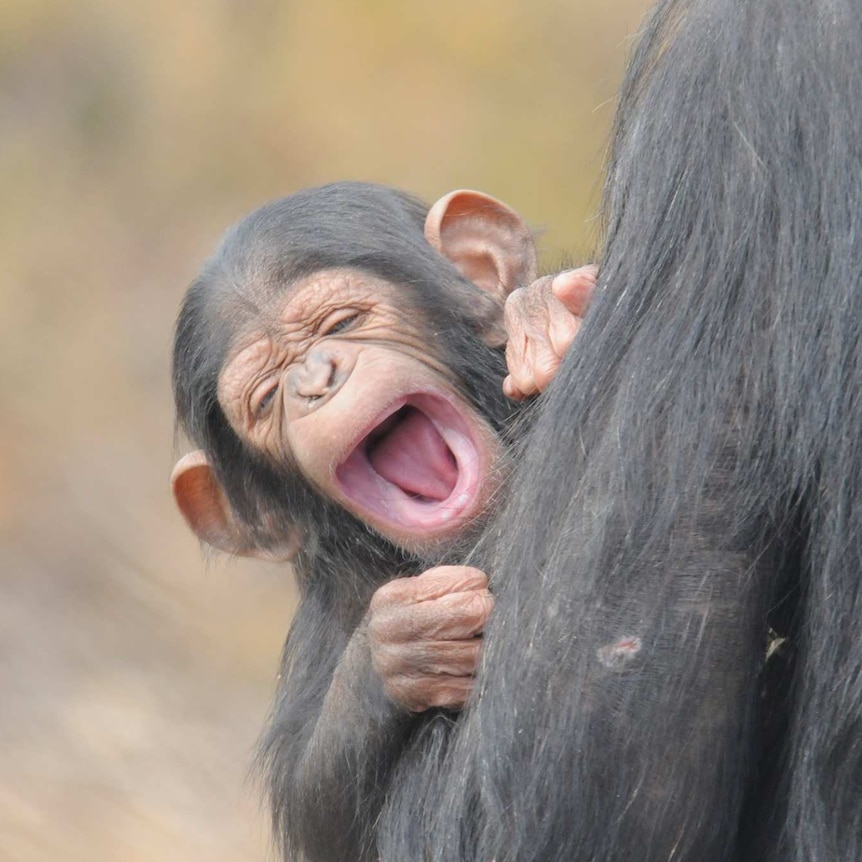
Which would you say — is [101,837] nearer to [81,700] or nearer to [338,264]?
[81,700]

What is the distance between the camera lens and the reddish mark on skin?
2.75 metres

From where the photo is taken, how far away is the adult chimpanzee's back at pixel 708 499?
2.68 metres

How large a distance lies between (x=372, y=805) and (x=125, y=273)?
788 centimetres

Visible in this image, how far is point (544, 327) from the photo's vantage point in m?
3.31

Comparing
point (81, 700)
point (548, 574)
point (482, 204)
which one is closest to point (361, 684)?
point (548, 574)

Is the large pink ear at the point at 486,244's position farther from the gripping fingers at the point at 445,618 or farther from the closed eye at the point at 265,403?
the gripping fingers at the point at 445,618

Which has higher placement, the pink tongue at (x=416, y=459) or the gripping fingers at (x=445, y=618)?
the pink tongue at (x=416, y=459)

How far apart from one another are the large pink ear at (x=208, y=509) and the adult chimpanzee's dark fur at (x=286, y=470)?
35 mm

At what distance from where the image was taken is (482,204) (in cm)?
427

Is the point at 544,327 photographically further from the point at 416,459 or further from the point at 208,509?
the point at 208,509

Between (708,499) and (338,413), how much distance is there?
4.56 ft

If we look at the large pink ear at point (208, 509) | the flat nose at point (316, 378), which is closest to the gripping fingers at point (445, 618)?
the flat nose at point (316, 378)

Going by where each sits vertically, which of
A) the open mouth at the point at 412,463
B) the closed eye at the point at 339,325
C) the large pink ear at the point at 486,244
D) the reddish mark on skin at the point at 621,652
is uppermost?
the large pink ear at the point at 486,244

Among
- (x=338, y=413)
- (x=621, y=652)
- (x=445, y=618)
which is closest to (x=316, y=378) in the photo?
(x=338, y=413)
